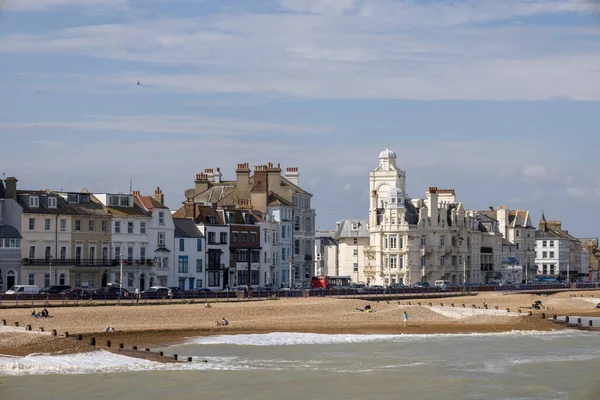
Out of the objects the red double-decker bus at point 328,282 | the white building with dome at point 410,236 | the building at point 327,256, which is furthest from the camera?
the building at point 327,256

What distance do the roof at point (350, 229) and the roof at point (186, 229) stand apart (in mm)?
34346

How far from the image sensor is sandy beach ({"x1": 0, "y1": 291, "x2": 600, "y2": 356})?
50597 millimetres

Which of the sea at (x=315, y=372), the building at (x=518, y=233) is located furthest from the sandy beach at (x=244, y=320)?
the building at (x=518, y=233)

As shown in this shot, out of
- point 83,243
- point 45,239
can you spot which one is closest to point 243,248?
point 83,243

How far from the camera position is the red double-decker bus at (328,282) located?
9651cm

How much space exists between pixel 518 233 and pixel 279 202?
185 feet

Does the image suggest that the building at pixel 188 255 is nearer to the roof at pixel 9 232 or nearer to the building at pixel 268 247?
the building at pixel 268 247

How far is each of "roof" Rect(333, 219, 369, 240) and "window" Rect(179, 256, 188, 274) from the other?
3579cm

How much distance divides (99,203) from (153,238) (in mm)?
4680

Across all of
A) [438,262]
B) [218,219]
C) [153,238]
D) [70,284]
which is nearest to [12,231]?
[70,284]

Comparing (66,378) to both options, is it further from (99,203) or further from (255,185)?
(255,185)

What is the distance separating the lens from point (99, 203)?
8375 cm

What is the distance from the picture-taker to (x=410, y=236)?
112750 mm

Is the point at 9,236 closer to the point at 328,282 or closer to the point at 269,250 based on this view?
the point at 269,250
